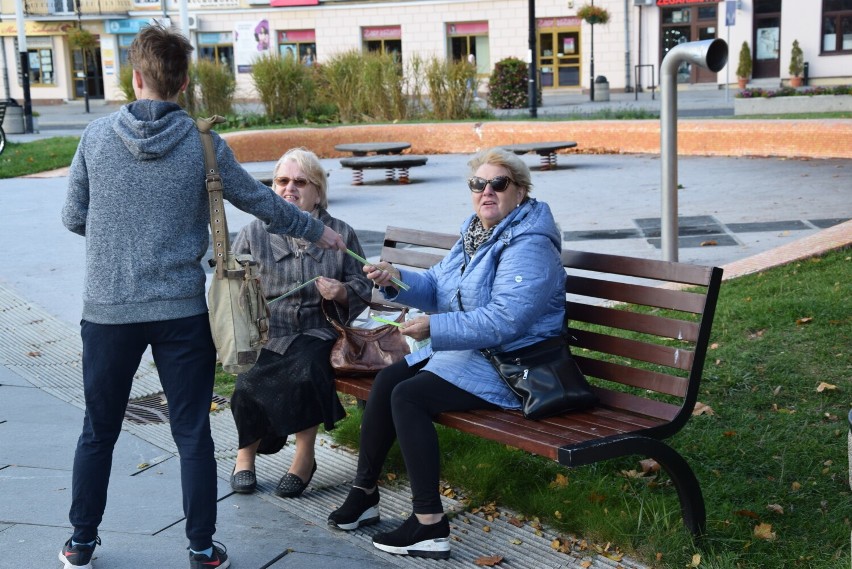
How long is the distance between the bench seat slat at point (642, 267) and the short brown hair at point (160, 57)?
1692 millimetres

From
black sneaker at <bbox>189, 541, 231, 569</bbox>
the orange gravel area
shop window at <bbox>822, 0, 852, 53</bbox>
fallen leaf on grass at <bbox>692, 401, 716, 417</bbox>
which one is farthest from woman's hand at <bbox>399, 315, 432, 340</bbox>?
shop window at <bbox>822, 0, 852, 53</bbox>

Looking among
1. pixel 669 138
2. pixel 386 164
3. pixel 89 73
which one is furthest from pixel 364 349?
pixel 89 73

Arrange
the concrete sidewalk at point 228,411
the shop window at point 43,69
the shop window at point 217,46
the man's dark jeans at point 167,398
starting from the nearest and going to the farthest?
the man's dark jeans at point 167,398
the concrete sidewalk at point 228,411
the shop window at point 217,46
the shop window at point 43,69

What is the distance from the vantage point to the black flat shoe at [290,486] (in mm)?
4348

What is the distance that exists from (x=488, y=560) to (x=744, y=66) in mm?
34965

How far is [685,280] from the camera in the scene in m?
3.78

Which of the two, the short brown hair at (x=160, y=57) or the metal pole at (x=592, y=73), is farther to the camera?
the metal pole at (x=592, y=73)

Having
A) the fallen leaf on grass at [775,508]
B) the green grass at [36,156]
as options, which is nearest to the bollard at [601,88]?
the green grass at [36,156]

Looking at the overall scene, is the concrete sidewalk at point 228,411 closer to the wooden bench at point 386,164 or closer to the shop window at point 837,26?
the wooden bench at point 386,164

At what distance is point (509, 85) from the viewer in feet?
89.2

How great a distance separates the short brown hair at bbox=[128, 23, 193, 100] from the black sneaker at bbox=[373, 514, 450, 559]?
164 cm

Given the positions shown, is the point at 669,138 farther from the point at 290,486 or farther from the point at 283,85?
the point at 283,85

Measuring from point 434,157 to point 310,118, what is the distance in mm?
4616

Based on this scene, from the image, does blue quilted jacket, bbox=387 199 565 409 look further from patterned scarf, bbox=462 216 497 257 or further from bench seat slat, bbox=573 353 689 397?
bench seat slat, bbox=573 353 689 397
